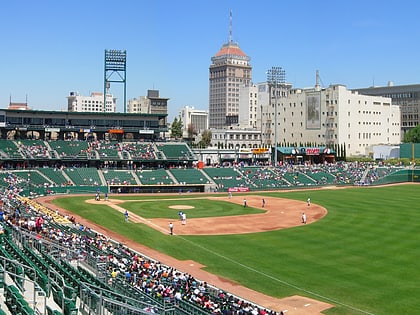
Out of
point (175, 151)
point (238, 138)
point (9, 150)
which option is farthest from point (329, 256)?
point (238, 138)

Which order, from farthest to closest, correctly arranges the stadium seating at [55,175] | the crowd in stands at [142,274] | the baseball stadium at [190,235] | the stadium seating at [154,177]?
1. the stadium seating at [154,177]
2. the stadium seating at [55,175]
3. the crowd in stands at [142,274]
4. the baseball stadium at [190,235]

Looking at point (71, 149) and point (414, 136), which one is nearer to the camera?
point (71, 149)

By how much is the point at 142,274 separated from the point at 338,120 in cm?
10227

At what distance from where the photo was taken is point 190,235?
4272 cm

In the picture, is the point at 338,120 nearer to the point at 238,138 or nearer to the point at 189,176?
the point at 238,138

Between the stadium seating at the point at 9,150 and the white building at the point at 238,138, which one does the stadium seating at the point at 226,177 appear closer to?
the stadium seating at the point at 9,150

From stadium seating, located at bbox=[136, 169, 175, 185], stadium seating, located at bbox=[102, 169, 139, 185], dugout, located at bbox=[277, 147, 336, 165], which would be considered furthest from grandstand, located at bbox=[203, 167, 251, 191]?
dugout, located at bbox=[277, 147, 336, 165]

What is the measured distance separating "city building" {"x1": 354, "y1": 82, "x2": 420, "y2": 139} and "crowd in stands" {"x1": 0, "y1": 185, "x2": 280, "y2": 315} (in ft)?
495

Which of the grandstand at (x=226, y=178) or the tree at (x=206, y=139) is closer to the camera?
the grandstand at (x=226, y=178)

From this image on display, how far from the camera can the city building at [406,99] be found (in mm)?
165125

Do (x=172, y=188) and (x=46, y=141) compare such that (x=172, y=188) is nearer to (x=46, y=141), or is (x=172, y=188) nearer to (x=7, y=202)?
(x=46, y=141)

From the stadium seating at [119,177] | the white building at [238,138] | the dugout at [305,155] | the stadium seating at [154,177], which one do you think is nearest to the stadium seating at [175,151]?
the stadium seating at [154,177]

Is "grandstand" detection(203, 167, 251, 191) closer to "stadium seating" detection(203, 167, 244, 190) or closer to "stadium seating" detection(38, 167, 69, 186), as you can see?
"stadium seating" detection(203, 167, 244, 190)

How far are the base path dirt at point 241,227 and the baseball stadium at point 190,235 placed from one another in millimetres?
125
